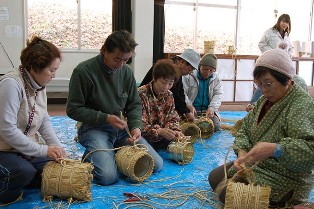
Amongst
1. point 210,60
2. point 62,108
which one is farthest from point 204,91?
point 62,108

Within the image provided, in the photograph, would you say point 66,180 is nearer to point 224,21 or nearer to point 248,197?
point 248,197

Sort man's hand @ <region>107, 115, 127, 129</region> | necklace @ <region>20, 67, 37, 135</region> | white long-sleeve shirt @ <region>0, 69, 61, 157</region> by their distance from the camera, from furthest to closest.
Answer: man's hand @ <region>107, 115, 127, 129</region>
necklace @ <region>20, 67, 37, 135</region>
white long-sleeve shirt @ <region>0, 69, 61, 157</region>

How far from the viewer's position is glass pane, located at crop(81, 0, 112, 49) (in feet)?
21.3

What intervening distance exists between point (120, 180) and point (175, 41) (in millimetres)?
5068

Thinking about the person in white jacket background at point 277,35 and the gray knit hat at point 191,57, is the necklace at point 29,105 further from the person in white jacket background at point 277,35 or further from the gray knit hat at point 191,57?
the person in white jacket background at point 277,35

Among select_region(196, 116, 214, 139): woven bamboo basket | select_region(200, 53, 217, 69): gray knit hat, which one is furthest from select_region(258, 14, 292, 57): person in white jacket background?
select_region(196, 116, 214, 139): woven bamboo basket

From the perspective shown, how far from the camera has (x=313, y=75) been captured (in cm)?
752

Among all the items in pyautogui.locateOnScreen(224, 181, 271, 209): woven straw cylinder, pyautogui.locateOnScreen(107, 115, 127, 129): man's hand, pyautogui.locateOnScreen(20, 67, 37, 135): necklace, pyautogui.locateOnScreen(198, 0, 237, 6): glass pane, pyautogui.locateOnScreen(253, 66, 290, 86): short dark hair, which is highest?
pyautogui.locateOnScreen(198, 0, 237, 6): glass pane

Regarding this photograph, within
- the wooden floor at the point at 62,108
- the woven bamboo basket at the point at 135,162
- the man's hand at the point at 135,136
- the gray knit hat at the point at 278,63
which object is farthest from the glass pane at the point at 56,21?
the gray knit hat at the point at 278,63

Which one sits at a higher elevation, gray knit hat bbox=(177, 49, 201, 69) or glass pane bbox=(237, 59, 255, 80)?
gray knit hat bbox=(177, 49, 201, 69)

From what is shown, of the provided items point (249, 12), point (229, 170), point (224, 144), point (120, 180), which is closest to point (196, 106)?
point (224, 144)

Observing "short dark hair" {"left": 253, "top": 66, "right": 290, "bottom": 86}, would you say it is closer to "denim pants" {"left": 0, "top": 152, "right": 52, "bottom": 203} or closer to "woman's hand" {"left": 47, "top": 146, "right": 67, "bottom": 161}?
"woman's hand" {"left": 47, "top": 146, "right": 67, "bottom": 161}

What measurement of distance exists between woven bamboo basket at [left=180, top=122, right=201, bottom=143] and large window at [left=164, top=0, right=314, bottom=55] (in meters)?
3.67

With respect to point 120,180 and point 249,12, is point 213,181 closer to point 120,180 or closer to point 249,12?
point 120,180
